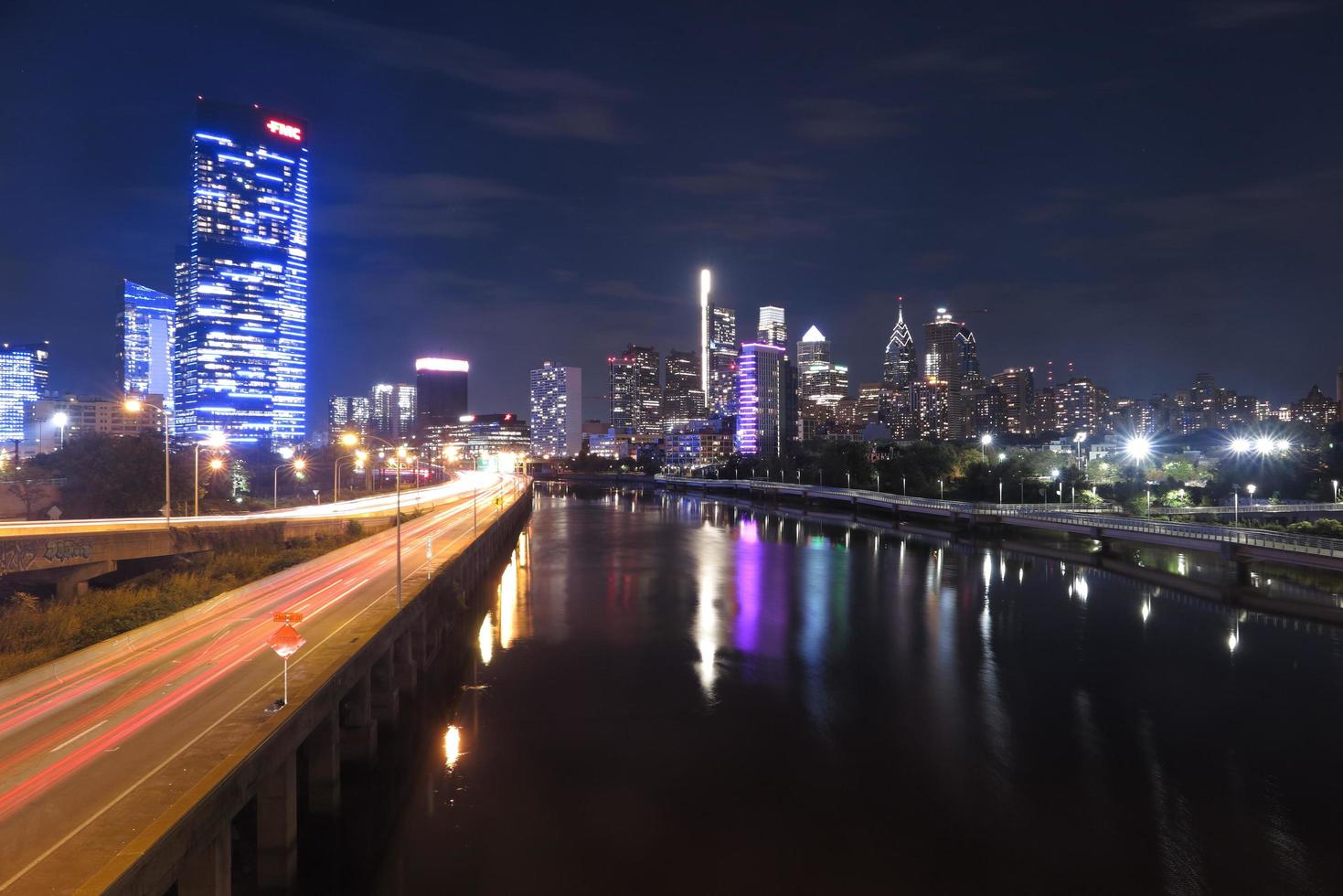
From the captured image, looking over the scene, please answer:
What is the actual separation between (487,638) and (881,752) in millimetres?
21418

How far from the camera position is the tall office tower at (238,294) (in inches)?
7283

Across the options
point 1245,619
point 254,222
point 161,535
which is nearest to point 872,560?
point 1245,619

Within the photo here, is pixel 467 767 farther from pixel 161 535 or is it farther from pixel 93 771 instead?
pixel 161 535

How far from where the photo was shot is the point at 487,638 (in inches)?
1478

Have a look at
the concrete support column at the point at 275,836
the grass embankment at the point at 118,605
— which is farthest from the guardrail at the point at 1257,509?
the concrete support column at the point at 275,836

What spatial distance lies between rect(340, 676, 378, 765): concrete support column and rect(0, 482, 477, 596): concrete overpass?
889 inches

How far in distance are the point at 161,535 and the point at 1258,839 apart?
4668cm

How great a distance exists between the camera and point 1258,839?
18.2 meters

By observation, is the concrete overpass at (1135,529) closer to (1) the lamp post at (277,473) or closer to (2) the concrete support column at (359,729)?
(2) the concrete support column at (359,729)

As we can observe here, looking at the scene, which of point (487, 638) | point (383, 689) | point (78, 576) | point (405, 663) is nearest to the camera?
point (383, 689)

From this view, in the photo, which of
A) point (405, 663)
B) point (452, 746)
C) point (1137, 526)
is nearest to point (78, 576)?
point (405, 663)

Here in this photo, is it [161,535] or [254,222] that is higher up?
[254,222]

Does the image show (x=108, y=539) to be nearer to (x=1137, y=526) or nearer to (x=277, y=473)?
(x=277, y=473)

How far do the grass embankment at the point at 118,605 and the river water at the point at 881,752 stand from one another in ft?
32.4
